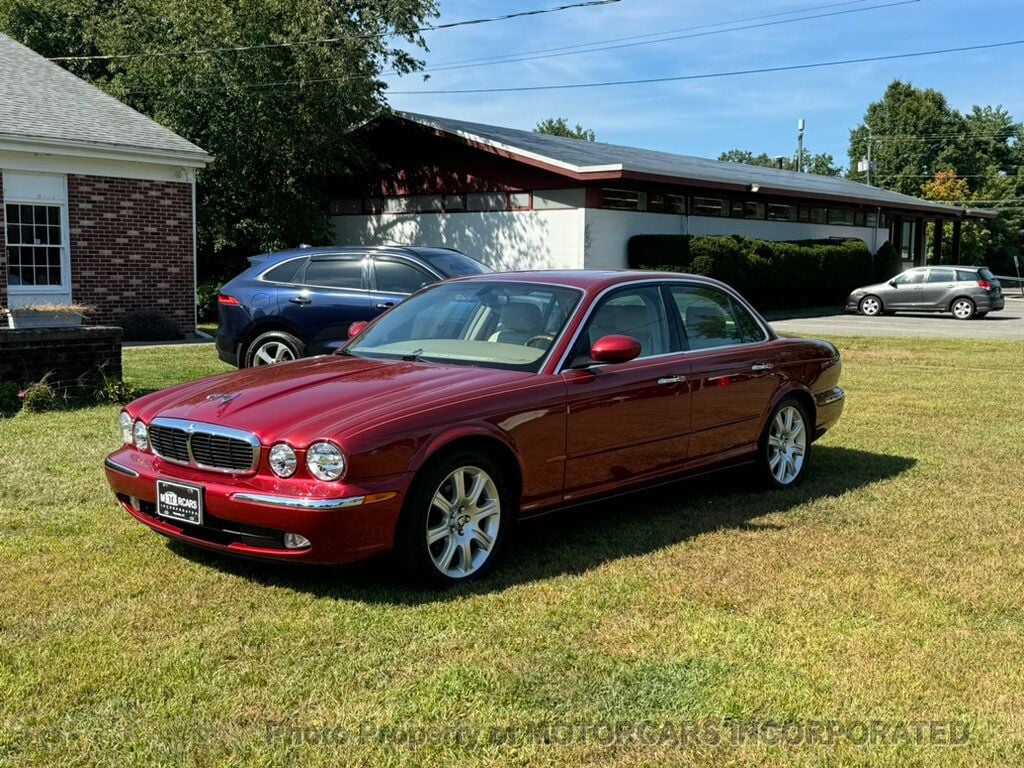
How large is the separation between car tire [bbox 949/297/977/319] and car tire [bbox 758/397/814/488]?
74.9 ft

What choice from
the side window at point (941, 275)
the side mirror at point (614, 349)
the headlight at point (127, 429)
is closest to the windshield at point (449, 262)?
the side mirror at point (614, 349)

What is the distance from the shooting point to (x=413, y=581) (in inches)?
187

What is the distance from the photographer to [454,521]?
16.0 ft

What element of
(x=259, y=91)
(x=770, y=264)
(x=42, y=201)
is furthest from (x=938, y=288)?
(x=42, y=201)

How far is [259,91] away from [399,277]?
14193 mm

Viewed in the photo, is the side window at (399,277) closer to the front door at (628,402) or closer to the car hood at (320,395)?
the front door at (628,402)

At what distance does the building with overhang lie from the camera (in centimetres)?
2431

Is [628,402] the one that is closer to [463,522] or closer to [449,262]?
[463,522]

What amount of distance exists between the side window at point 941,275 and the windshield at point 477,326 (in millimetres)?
24992

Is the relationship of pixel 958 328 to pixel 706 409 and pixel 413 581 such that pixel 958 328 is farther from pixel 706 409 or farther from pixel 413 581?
pixel 413 581

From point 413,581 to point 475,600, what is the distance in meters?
0.31

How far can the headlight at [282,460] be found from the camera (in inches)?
178

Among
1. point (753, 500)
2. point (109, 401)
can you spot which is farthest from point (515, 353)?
point (109, 401)

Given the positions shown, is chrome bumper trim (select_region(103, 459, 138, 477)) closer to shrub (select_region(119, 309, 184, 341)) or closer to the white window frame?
the white window frame
